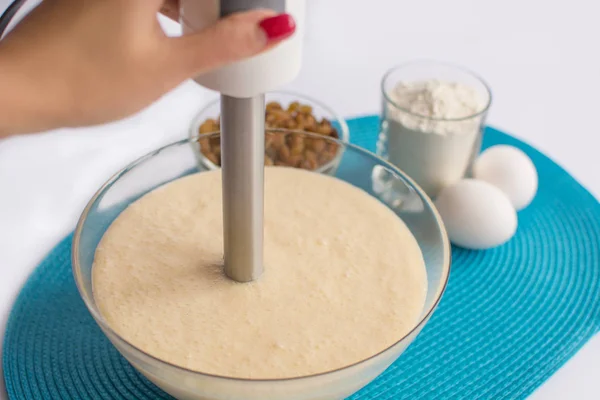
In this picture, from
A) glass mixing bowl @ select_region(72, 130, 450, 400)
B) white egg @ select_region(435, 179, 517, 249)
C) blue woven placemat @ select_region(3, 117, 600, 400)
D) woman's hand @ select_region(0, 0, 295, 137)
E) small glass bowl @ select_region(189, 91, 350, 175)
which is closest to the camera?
woman's hand @ select_region(0, 0, 295, 137)

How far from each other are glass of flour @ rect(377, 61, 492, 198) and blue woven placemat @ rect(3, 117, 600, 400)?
0.12 m

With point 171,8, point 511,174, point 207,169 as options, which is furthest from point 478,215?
point 171,8

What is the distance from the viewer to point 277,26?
→ 478mm

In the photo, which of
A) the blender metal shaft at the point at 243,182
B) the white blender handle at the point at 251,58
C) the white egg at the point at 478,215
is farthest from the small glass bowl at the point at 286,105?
the white blender handle at the point at 251,58

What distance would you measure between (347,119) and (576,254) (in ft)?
1.36

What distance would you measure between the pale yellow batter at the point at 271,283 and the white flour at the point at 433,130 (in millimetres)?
220

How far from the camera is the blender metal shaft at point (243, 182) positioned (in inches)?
23.2

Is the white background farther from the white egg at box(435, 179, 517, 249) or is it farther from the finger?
the finger

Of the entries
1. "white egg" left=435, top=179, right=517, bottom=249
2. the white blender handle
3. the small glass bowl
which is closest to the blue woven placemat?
"white egg" left=435, top=179, right=517, bottom=249

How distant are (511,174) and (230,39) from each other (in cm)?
62

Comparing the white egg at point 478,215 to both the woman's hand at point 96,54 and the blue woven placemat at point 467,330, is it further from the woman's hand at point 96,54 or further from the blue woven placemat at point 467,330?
the woman's hand at point 96,54

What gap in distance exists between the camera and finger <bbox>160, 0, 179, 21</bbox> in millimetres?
586

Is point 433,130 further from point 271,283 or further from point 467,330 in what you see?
point 271,283

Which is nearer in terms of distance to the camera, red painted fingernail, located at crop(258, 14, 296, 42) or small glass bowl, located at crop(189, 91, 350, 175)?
red painted fingernail, located at crop(258, 14, 296, 42)
